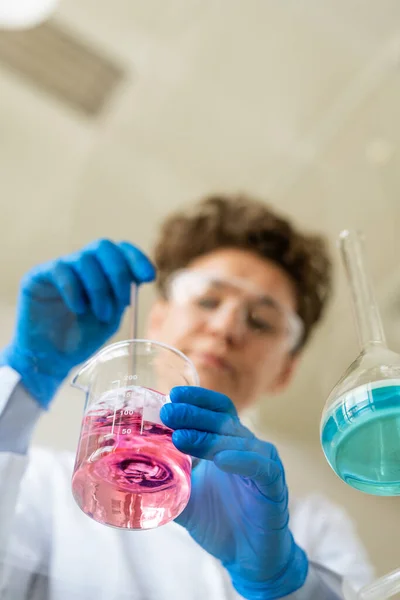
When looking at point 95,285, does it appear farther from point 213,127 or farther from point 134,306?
point 213,127

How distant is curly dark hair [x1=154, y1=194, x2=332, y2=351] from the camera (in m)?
1.49

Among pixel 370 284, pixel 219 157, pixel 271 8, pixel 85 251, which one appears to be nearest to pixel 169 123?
pixel 219 157

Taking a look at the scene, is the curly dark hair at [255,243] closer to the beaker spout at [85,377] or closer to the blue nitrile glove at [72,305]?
the blue nitrile glove at [72,305]

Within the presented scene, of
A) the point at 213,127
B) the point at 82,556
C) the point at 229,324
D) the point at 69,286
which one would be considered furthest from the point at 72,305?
the point at 213,127

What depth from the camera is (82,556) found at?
3.00ft

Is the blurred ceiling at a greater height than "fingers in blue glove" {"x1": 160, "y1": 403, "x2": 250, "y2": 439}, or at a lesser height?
greater

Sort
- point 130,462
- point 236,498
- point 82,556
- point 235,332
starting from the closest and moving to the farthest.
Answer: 1. point 130,462
2. point 236,498
3. point 82,556
4. point 235,332

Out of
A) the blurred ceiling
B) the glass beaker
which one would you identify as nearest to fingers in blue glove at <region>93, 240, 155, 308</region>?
the glass beaker

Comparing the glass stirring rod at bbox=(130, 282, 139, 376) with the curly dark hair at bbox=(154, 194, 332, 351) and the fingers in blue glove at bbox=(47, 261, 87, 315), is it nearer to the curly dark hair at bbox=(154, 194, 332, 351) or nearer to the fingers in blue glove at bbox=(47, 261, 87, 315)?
the fingers in blue glove at bbox=(47, 261, 87, 315)

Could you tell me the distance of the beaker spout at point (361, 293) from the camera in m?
0.80

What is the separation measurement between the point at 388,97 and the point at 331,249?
1.61 ft

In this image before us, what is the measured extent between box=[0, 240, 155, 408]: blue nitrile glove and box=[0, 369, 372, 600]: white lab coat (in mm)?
115

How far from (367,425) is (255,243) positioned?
904mm

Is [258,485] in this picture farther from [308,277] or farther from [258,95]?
[258,95]
